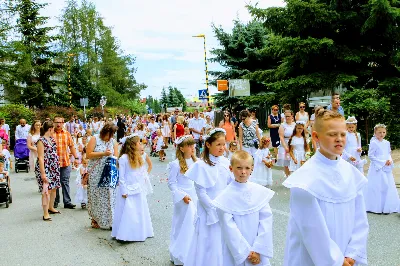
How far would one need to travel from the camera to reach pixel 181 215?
21.4ft

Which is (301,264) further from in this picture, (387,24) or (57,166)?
(387,24)

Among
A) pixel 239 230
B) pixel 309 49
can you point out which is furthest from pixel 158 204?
pixel 309 49

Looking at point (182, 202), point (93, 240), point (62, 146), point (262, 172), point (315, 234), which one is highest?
point (62, 146)

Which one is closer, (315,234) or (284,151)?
(315,234)

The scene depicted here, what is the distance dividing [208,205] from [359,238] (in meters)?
2.20

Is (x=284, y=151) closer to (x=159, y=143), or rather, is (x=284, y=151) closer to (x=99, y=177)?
(x=99, y=177)

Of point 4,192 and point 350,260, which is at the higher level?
point 350,260

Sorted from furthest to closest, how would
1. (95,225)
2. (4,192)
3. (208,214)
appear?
(4,192) → (95,225) → (208,214)

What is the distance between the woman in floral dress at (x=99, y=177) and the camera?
8.76 metres

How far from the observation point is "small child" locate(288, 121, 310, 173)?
11.4 metres

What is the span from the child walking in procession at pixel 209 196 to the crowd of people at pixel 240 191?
0.5 inches

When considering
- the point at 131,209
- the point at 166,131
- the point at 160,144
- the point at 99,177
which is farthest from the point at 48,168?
the point at 166,131

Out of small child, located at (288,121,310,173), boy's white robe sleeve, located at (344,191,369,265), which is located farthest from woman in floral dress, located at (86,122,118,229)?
boy's white robe sleeve, located at (344,191,369,265)

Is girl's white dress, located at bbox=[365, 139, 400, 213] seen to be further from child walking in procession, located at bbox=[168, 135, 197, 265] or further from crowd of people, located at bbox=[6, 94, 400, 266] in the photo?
child walking in procession, located at bbox=[168, 135, 197, 265]
